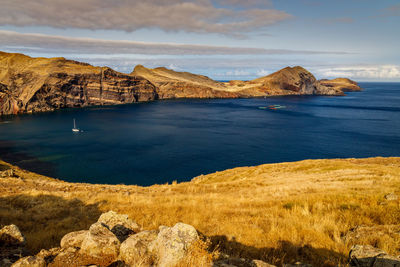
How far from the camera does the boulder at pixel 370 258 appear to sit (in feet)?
14.4

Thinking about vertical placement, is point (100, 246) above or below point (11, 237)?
above

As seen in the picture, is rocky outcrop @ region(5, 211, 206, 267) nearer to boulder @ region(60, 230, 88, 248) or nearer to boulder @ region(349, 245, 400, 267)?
boulder @ region(60, 230, 88, 248)

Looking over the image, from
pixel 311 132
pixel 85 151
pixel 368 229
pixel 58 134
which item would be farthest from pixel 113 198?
pixel 311 132

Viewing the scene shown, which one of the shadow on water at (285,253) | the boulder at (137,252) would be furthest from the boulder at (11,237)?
the shadow on water at (285,253)

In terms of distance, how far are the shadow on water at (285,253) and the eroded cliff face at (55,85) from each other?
497ft

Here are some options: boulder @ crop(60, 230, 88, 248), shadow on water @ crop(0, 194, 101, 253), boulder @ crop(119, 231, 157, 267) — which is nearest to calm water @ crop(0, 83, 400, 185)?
shadow on water @ crop(0, 194, 101, 253)

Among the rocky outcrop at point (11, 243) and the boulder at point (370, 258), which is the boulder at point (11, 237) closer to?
the rocky outcrop at point (11, 243)

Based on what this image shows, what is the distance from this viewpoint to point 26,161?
1996 inches

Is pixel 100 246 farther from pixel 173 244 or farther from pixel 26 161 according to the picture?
pixel 26 161

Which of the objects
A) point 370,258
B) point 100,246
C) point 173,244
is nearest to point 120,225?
point 100,246

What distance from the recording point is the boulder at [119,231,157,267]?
4781 mm

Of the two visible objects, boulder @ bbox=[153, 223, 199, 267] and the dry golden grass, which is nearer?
boulder @ bbox=[153, 223, 199, 267]

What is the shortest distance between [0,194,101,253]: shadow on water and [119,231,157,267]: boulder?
367 centimetres

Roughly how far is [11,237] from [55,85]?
534 ft
